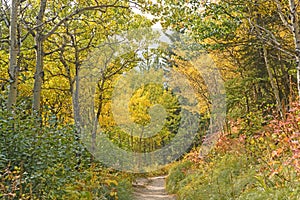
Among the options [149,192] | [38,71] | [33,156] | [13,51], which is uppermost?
[13,51]

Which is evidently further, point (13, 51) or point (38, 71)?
point (38, 71)

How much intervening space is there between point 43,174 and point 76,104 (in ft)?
20.0

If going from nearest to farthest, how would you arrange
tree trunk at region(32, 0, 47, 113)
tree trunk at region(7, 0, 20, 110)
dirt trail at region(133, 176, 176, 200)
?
tree trunk at region(7, 0, 20, 110), tree trunk at region(32, 0, 47, 113), dirt trail at region(133, 176, 176, 200)

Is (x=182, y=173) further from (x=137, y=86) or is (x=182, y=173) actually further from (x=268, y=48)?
(x=137, y=86)

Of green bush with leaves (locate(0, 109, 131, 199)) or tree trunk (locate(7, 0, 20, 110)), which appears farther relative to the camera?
tree trunk (locate(7, 0, 20, 110))

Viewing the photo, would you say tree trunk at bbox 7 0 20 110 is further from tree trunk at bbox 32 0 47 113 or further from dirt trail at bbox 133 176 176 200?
dirt trail at bbox 133 176 176 200

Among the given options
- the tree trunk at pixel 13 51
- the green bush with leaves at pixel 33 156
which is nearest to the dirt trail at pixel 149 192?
the tree trunk at pixel 13 51

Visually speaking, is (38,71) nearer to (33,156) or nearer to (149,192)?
(33,156)

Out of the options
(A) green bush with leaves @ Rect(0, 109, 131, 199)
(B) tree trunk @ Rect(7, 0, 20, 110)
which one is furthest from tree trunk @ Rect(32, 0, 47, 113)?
(A) green bush with leaves @ Rect(0, 109, 131, 199)

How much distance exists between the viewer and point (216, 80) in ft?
47.1

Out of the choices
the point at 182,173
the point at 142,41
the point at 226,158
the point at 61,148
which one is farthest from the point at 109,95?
the point at 61,148

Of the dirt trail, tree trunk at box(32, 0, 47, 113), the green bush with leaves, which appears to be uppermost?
tree trunk at box(32, 0, 47, 113)

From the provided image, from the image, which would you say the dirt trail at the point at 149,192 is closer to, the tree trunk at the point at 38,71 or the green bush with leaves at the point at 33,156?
the tree trunk at the point at 38,71

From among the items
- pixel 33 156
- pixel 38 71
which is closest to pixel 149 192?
pixel 38 71
